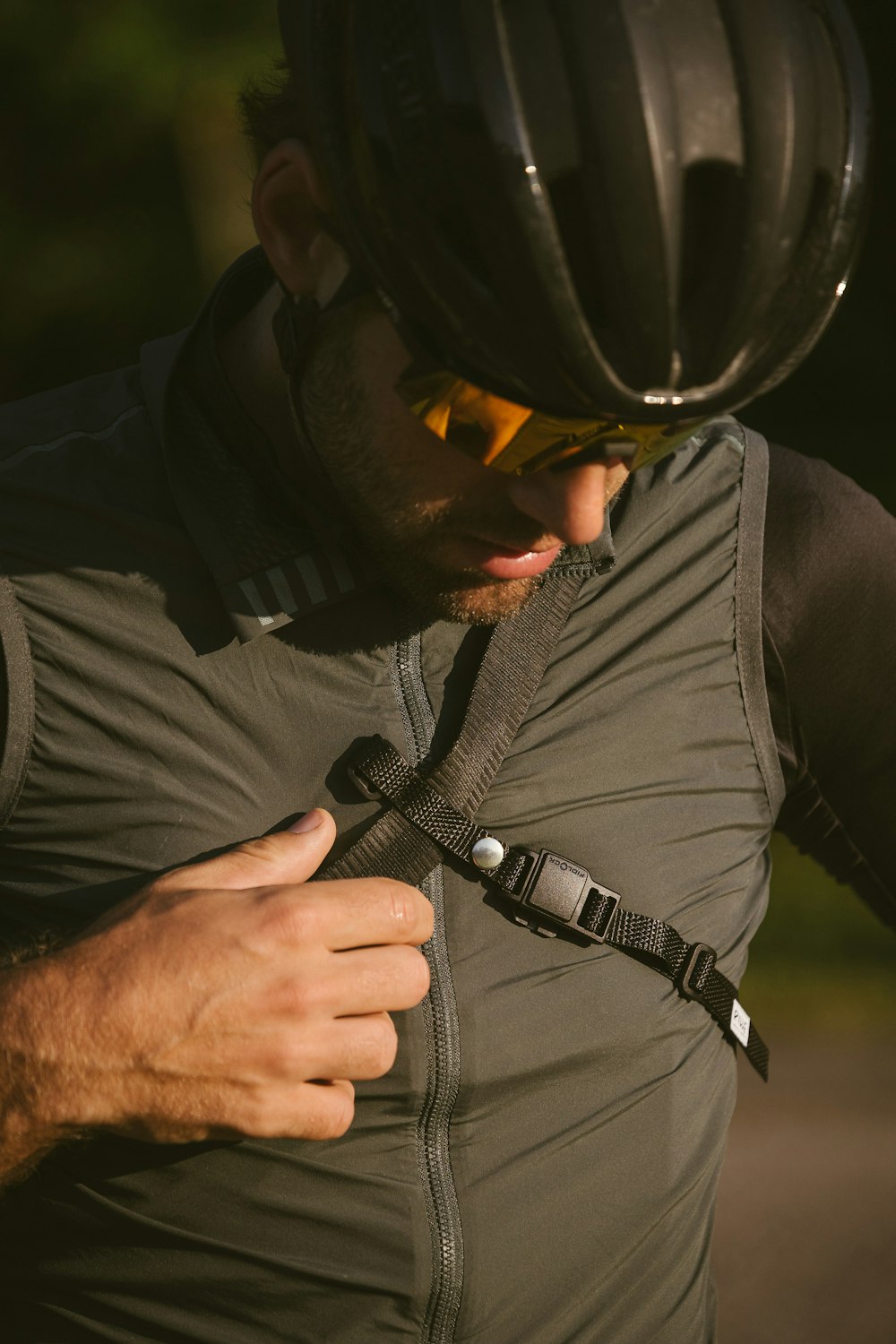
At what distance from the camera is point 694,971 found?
199cm

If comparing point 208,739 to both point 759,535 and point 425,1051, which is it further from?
point 759,535

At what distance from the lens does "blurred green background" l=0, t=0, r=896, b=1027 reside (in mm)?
6812

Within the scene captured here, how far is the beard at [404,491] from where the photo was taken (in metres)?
1.81

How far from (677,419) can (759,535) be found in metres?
0.49

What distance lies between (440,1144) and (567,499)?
862 mm

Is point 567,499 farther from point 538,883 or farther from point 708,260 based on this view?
point 538,883

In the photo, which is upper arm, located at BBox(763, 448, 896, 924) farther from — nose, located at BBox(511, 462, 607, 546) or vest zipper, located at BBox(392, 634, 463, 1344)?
vest zipper, located at BBox(392, 634, 463, 1344)

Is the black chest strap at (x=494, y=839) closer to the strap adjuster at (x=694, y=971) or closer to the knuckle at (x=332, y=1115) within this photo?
the strap adjuster at (x=694, y=971)

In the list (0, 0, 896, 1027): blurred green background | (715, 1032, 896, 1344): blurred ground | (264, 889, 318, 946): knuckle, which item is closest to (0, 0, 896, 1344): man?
(264, 889, 318, 946): knuckle

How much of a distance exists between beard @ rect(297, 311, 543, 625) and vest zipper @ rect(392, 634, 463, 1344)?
0.40 m

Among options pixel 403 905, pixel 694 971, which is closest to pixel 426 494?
pixel 403 905

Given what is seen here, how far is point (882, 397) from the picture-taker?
24.6 feet

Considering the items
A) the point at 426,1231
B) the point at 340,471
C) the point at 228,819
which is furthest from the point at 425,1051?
the point at 340,471

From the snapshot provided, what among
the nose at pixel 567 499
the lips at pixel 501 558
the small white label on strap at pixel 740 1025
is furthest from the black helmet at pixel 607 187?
the small white label on strap at pixel 740 1025
